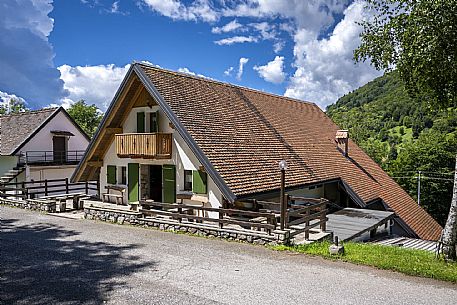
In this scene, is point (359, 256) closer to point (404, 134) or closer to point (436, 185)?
point (436, 185)

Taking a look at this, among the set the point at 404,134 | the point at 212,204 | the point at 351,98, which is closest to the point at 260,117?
the point at 212,204

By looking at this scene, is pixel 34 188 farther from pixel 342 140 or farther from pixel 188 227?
pixel 342 140

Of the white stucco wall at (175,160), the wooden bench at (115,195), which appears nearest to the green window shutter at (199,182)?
the white stucco wall at (175,160)

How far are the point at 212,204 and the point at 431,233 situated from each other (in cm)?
1225

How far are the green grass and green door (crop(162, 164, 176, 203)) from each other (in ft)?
18.6

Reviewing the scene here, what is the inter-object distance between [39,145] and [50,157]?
4.00 feet

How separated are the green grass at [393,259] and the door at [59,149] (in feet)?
77.8

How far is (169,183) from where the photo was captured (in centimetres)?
1434

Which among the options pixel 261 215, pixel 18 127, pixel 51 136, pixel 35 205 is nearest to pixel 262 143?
pixel 261 215

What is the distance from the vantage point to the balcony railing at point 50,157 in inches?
1030

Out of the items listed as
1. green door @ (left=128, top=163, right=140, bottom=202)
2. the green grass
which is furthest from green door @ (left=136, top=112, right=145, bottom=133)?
the green grass

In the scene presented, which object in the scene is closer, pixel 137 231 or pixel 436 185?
pixel 137 231

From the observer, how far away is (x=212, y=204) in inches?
506

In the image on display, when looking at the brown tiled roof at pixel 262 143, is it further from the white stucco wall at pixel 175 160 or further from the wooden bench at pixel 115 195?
the wooden bench at pixel 115 195
